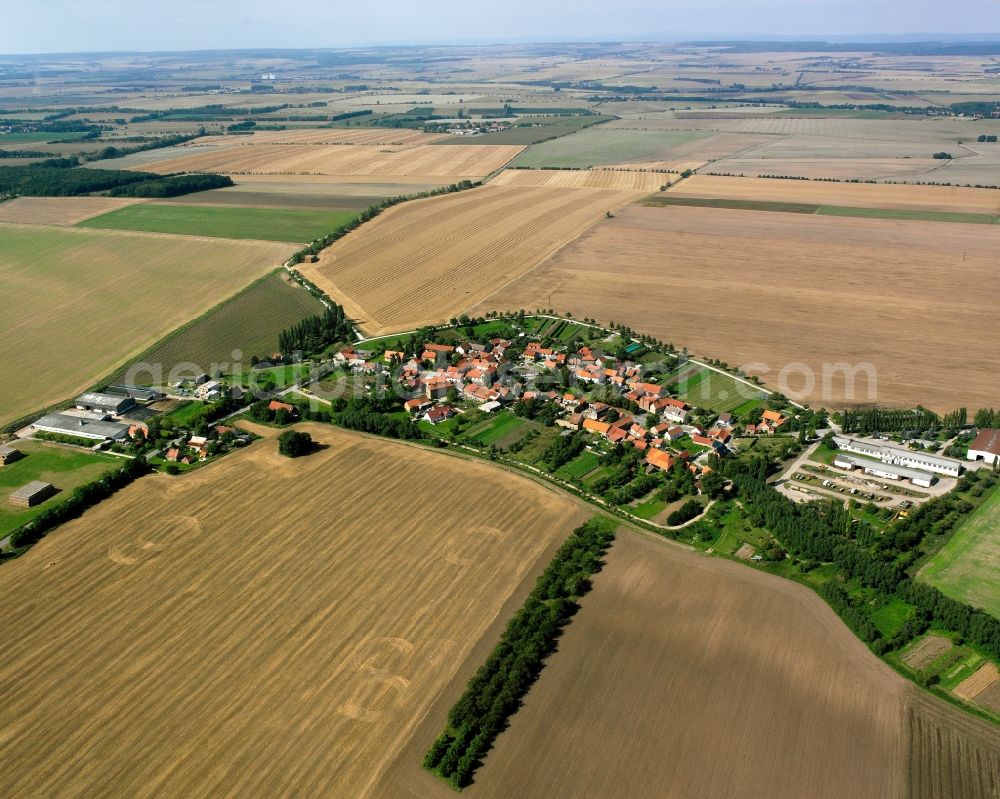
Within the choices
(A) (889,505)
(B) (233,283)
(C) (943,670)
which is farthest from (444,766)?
(B) (233,283)

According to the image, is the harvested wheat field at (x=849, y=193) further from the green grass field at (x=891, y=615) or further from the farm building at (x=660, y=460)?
the green grass field at (x=891, y=615)

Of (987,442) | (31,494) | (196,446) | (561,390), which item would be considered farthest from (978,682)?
(31,494)

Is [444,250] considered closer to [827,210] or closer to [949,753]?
[827,210]

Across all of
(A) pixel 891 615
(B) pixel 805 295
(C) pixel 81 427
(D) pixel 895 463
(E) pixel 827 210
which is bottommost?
(C) pixel 81 427

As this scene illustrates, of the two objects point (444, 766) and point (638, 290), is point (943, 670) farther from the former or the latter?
point (638, 290)

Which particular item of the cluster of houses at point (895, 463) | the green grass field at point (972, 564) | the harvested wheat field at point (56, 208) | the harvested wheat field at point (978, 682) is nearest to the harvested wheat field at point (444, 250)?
the cluster of houses at point (895, 463)
